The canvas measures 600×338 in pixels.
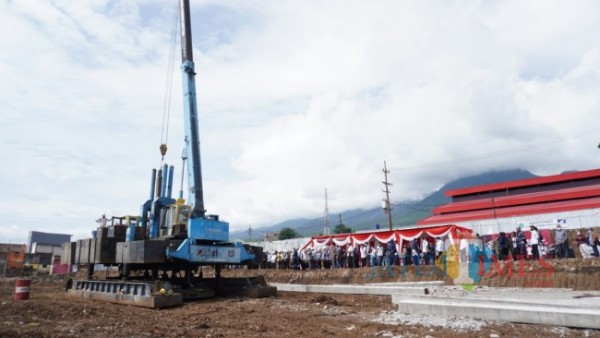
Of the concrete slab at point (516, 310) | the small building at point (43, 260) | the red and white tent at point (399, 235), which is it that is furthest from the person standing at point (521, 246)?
the small building at point (43, 260)

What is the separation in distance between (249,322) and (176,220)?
6.43 metres

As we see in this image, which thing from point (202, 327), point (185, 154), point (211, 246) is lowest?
point (202, 327)

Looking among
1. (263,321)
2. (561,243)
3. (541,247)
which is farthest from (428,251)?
(263,321)

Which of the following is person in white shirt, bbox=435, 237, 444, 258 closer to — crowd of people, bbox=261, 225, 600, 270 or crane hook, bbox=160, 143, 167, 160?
crowd of people, bbox=261, 225, 600, 270

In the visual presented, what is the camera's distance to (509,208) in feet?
151

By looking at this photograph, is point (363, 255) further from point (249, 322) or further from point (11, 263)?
point (11, 263)

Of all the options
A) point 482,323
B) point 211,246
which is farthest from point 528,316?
point 211,246

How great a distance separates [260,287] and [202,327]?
6677mm

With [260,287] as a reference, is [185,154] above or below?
above

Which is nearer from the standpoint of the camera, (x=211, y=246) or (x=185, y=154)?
(x=211, y=246)

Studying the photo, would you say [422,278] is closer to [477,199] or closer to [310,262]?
[310,262]

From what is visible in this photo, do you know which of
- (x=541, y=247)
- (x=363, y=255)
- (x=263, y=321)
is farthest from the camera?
(x=363, y=255)

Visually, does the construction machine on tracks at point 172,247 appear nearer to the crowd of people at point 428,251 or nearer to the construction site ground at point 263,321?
the construction site ground at point 263,321

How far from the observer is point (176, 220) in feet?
50.5
